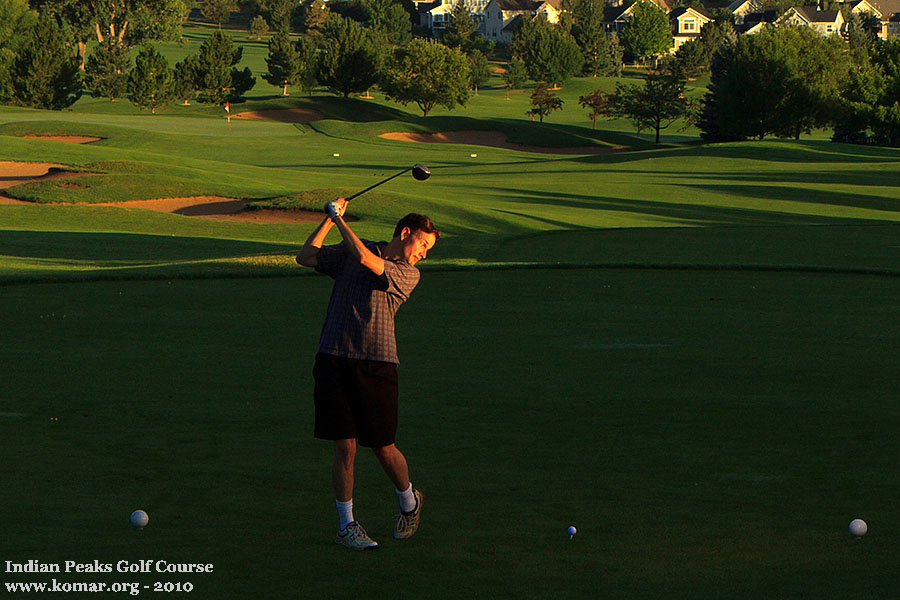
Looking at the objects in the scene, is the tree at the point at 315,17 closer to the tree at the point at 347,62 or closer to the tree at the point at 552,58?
the tree at the point at 552,58

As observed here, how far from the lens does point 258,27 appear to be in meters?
189

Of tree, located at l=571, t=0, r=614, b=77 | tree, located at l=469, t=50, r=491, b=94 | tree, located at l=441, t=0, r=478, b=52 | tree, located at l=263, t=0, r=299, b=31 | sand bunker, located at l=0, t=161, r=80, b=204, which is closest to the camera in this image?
sand bunker, located at l=0, t=161, r=80, b=204

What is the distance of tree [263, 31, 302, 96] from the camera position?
125m

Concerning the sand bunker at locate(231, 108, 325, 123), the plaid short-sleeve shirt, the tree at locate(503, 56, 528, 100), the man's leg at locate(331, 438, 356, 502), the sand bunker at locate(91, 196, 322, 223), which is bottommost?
the sand bunker at locate(91, 196, 322, 223)

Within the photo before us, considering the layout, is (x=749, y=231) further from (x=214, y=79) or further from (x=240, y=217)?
(x=214, y=79)

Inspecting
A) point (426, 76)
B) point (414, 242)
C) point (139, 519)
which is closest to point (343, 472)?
point (139, 519)

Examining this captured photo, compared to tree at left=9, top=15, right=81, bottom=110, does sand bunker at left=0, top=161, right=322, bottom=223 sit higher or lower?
lower

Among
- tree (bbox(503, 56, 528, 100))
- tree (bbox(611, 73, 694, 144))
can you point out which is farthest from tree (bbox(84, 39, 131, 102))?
tree (bbox(611, 73, 694, 144))

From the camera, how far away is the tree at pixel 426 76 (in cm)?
10394

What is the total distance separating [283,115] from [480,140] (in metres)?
21.1

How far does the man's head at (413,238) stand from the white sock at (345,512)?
5.07ft

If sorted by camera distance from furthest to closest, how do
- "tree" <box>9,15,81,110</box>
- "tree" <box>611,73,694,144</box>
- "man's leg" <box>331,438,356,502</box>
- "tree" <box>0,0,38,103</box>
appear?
1. "tree" <box>0,0,38,103</box>
2. "tree" <box>9,15,81,110</box>
3. "tree" <box>611,73,694,144</box>
4. "man's leg" <box>331,438,356,502</box>

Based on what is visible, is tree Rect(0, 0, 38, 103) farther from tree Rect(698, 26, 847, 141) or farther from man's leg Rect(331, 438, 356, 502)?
man's leg Rect(331, 438, 356, 502)

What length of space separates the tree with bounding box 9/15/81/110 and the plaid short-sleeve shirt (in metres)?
99.4
